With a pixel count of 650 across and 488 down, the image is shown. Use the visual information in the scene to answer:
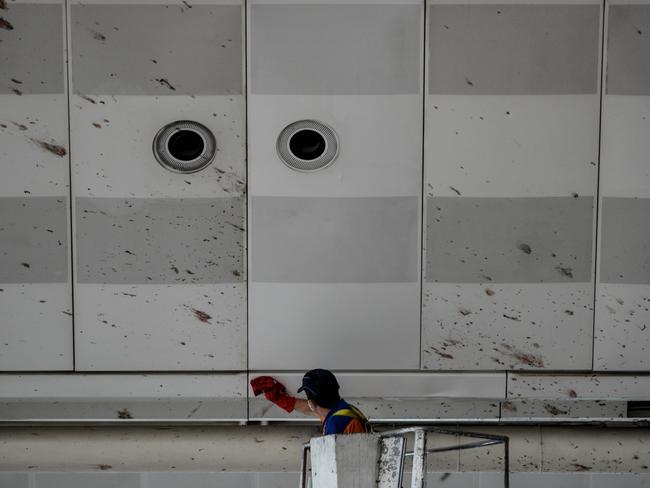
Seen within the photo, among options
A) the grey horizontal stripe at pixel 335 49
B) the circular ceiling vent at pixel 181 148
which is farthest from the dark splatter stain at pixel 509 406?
the circular ceiling vent at pixel 181 148

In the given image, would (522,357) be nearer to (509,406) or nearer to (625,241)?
(509,406)

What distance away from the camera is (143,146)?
12.5 ft

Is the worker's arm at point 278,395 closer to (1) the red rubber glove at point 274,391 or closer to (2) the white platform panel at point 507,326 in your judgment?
(1) the red rubber glove at point 274,391

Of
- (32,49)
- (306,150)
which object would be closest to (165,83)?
(32,49)

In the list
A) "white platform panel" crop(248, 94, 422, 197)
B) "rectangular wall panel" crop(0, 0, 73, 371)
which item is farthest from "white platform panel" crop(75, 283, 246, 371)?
"white platform panel" crop(248, 94, 422, 197)

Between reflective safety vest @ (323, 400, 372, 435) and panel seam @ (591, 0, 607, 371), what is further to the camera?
panel seam @ (591, 0, 607, 371)

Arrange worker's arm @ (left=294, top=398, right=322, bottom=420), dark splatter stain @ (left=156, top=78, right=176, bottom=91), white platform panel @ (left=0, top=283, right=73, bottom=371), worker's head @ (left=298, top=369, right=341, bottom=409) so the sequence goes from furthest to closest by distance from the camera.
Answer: white platform panel @ (left=0, top=283, right=73, bottom=371) < dark splatter stain @ (left=156, top=78, right=176, bottom=91) < worker's arm @ (left=294, top=398, right=322, bottom=420) < worker's head @ (left=298, top=369, right=341, bottom=409)

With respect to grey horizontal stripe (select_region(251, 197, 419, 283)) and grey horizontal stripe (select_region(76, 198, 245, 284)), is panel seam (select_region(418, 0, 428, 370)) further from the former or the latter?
grey horizontal stripe (select_region(76, 198, 245, 284))

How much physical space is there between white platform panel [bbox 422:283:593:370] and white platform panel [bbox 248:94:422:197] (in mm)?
695

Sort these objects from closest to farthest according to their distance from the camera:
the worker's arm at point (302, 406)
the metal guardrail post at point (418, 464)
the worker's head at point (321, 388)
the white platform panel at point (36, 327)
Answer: the metal guardrail post at point (418, 464), the worker's head at point (321, 388), the worker's arm at point (302, 406), the white platform panel at point (36, 327)

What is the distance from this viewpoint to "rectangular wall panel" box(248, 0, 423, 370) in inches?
148

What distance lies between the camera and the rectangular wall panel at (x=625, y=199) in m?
3.75

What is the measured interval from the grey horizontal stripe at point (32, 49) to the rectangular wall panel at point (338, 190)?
1.10 m

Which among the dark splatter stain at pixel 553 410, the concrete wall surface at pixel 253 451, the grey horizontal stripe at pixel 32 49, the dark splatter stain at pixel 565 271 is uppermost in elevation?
the grey horizontal stripe at pixel 32 49
